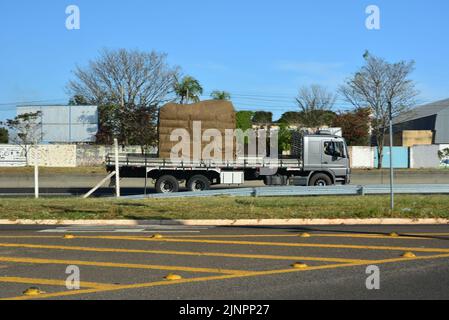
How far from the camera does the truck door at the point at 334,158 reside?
85.4 feet

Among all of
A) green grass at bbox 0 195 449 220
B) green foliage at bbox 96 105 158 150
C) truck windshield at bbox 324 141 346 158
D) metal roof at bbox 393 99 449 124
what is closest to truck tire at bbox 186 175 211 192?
green grass at bbox 0 195 449 220

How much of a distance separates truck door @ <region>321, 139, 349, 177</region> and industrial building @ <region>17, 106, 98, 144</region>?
97.1 ft

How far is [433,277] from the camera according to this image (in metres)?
7.82

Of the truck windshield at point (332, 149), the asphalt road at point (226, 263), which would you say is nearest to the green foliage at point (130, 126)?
the truck windshield at point (332, 149)

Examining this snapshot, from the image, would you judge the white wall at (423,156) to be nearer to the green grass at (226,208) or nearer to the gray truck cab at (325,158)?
the gray truck cab at (325,158)

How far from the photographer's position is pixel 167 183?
82.4ft

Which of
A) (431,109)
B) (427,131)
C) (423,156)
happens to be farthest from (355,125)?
(431,109)

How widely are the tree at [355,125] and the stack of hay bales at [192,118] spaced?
2436 centimetres

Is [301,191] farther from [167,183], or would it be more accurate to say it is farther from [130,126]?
[130,126]

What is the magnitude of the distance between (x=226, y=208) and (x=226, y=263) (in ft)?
27.1

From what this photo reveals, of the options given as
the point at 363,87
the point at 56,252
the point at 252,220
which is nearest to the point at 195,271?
the point at 56,252

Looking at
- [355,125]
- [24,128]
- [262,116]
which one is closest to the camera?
[24,128]

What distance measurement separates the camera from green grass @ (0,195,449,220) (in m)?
15.5
